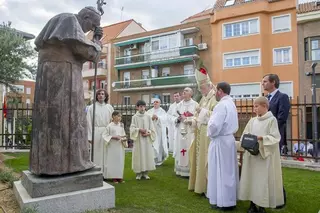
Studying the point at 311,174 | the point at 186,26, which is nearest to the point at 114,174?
the point at 311,174

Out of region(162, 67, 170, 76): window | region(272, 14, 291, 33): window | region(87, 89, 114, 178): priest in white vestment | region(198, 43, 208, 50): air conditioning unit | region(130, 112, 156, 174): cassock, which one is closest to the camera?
region(87, 89, 114, 178): priest in white vestment

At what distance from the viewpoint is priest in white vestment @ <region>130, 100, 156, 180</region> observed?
6930 mm

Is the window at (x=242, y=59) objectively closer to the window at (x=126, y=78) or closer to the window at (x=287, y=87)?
the window at (x=287, y=87)

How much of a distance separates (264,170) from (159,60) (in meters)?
27.6

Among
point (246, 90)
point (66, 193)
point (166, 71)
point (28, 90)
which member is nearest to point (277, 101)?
point (66, 193)

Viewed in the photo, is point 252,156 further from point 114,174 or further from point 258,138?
point 114,174

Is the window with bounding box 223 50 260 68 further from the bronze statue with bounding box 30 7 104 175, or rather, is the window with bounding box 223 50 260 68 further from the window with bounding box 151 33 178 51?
the bronze statue with bounding box 30 7 104 175

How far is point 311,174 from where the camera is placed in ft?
24.0

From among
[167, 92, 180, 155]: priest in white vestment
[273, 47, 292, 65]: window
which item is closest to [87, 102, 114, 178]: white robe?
[167, 92, 180, 155]: priest in white vestment

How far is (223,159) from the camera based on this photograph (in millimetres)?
4621

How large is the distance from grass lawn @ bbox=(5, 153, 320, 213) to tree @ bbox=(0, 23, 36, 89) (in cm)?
372

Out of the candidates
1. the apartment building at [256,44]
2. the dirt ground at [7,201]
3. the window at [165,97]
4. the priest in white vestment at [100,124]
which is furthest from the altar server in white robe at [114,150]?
the window at [165,97]

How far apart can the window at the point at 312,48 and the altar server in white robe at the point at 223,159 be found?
2007 cm

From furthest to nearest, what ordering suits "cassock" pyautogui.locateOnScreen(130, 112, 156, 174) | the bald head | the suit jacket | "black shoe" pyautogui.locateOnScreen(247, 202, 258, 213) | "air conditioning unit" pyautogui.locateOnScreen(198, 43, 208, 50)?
"air conditioning unit" pyautogui.locateOnScreen(198, 43, 208, 50), the bald head, "cassock" pyautogui.locateOnScreen(130, 112, 156, 174), the suit jacket, "black shoe" pyautogui.locateOnScreen(247, 202, 258, 213)
